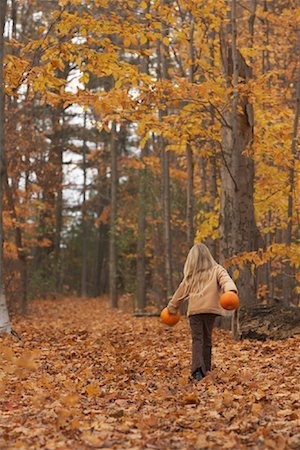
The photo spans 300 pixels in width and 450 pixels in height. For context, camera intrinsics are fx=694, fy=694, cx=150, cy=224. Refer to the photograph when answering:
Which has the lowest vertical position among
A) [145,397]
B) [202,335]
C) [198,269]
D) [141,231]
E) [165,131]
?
[145,397]

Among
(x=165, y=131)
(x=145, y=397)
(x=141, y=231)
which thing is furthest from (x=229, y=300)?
(x=141, y=231)

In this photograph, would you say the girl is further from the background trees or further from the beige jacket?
the background trees

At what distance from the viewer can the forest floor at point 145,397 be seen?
509cm

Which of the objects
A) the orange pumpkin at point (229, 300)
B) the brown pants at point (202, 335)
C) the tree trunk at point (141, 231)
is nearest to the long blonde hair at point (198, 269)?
the brown pants at point (202, 335)

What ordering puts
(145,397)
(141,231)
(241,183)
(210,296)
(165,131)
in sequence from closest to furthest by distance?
1. (145,397)
2. (210,296)
3. (165,131)
4. (241,183)
5. (141,231)

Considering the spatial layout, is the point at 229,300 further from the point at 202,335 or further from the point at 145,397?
the point at 145,397

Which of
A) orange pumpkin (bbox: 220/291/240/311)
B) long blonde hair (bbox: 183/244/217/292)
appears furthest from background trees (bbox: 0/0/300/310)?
orange pumpkin (bbox: 220/291/240/311)

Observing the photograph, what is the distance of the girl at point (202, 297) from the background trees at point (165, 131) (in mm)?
3281

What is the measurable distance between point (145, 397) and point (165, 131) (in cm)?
715

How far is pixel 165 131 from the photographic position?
13.2 meters

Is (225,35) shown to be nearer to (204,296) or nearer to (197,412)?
(204,296)

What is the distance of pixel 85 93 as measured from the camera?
1186 cm

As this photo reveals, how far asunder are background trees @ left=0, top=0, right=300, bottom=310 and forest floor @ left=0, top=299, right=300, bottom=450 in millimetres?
2826

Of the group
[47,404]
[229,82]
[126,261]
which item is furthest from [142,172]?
[47,404]
